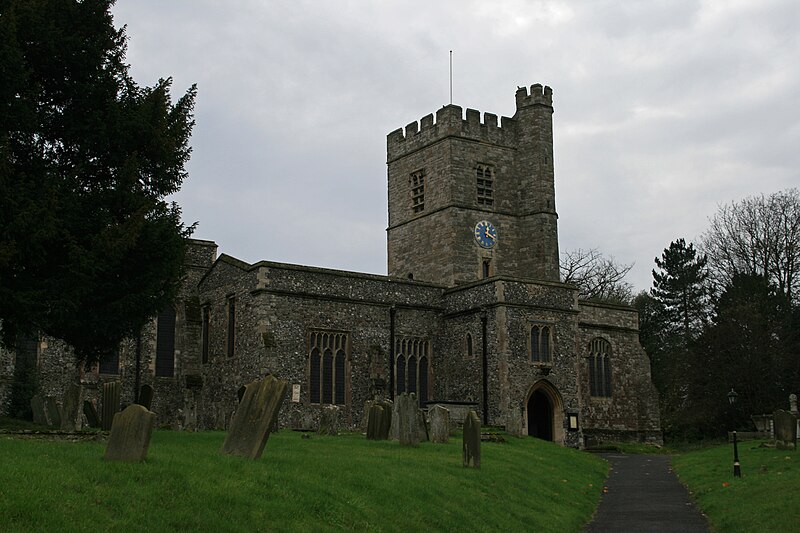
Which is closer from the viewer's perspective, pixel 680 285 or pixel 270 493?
pixel 270 493

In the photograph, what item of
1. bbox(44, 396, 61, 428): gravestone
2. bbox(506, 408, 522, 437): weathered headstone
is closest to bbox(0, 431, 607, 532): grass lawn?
bbox(44, 396, 61, 428): gravestone

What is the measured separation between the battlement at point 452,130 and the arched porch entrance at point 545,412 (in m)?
13.6

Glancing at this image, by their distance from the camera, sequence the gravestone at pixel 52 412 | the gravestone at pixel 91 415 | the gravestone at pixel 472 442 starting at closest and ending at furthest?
the gravestone at pixel 472 442 → the gravestone at pixel 52 412 → the gravestone at pixel 91 415

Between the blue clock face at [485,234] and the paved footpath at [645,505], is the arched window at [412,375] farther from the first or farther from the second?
the paved footpath at [645,505]

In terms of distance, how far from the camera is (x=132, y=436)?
1127 cm

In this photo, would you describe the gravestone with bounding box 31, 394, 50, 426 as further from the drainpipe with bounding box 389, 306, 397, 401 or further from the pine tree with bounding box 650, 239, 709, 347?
the pine tree with bounding box 650, 239, 709, 347

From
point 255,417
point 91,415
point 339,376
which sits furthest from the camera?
point 339,376

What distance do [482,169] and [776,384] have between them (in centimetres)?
1704

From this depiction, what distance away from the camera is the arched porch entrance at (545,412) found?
1339 inches

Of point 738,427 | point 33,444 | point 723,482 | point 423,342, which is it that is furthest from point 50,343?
point 738,427

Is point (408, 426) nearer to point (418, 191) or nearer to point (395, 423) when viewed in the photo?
point (395, 423)

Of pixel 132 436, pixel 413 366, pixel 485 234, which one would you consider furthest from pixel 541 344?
pixel 132 436

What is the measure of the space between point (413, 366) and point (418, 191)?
11.7 meters

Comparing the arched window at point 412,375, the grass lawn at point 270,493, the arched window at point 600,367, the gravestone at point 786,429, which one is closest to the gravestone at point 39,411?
the grass lawn at point 270,493
